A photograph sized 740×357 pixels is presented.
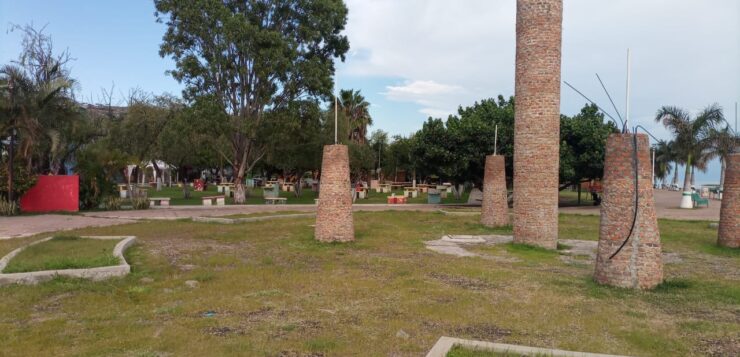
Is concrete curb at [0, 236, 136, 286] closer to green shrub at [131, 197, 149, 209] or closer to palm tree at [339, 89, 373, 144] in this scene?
green shrub at [131, 197, 149, 209]

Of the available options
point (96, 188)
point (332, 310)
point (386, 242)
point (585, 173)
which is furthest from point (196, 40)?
Result: point (332, 310)

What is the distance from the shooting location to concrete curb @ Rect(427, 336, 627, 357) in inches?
175

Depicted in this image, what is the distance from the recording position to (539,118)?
12023mm

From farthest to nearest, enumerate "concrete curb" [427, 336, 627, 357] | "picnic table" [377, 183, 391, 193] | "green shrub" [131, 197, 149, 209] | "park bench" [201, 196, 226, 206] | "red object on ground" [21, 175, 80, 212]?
1. "picnic table" [377, 183, 391, 193]
2. "park bench" [201, 196, 226, 206]
3. "green shrub" [131, 197, 149, 209]
4. "red object on ground" [21, 175, 80, 212]
5. "concrete curb" [427, 336, 627, 357]

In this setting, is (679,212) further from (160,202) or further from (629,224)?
(160,202)

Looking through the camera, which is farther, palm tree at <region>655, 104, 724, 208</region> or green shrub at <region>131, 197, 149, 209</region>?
palm tree at <region>655, 104, 724, 208</region>

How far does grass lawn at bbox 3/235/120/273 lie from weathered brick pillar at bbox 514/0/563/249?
Answer: 339 inches

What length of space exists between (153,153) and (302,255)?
25547 millimetres

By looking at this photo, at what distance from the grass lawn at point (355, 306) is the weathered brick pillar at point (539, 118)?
4.79ft

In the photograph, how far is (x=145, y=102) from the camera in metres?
32.2

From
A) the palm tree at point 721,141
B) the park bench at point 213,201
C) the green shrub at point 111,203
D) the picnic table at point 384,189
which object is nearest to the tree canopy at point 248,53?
the park bench at point 213,201

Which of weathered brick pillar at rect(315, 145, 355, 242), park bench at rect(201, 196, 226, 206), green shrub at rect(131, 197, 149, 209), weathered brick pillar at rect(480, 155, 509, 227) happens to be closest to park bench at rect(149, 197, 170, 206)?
park bench at rect(201, 196, 226, 206)

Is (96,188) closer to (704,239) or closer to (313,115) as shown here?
(313,115)

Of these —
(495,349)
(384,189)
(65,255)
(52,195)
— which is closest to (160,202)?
(52,195)
